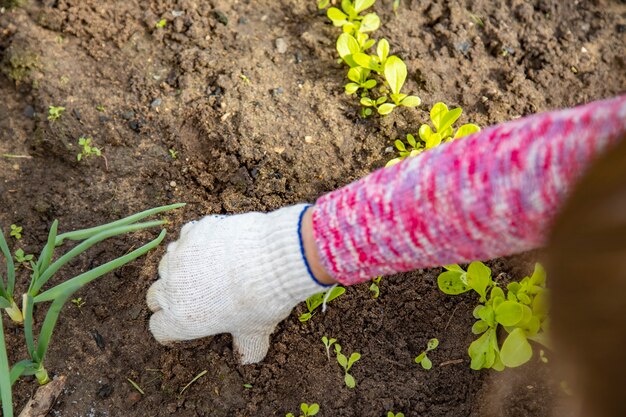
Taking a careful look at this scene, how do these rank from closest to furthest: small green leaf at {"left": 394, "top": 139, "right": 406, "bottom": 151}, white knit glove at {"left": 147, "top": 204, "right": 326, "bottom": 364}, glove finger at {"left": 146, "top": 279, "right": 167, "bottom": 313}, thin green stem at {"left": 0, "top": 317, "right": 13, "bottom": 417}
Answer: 1. thin green stem at {"left": 0, "top": 317, "right": 13, "bottom": 417}
2. white knit glove at {"left": 147, "top": 204, "right": 326, "bottom": 364}
3. glove finger at {"left": 146, "top": 279, "right": 167, "bottom": 313}
4. small green leaf at {"left": 394, "top": 139, "right": 406, "bottom": 151}

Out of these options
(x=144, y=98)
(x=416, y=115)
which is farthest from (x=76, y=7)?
(x=416, y=115)

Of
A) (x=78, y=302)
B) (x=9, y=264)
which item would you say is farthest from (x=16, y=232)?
(x=9, y=264)

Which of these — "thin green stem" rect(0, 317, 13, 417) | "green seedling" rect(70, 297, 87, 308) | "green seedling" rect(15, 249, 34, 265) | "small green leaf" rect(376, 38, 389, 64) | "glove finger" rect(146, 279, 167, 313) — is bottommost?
"green seedling" rect(70, 297, 87, 308)

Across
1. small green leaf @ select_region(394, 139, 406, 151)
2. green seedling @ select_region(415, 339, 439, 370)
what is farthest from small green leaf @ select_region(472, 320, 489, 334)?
small green leaf @ select_region(394, 139, 406, 151)

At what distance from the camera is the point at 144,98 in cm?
185

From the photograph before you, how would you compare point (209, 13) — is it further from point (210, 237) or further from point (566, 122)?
point (566, 122)

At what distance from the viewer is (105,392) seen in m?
1.51

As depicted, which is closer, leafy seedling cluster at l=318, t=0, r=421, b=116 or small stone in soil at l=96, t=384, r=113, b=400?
small stone in soil at l=96, t=384, r=113, b=400

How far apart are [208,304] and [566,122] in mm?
856

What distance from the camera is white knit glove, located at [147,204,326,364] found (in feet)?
4.12

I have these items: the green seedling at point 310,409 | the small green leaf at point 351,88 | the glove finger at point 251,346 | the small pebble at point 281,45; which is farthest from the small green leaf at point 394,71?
the green seedling at point 310,409

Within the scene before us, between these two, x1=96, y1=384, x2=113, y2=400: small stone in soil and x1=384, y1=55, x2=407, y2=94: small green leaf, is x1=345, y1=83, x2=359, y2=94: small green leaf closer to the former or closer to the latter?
x1=384, y1=55, x2=407, y2=94: small green leaf

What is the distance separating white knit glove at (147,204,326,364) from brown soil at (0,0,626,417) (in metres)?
0.12

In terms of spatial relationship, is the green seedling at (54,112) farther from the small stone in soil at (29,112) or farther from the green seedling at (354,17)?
the green seedling at (354,17)
